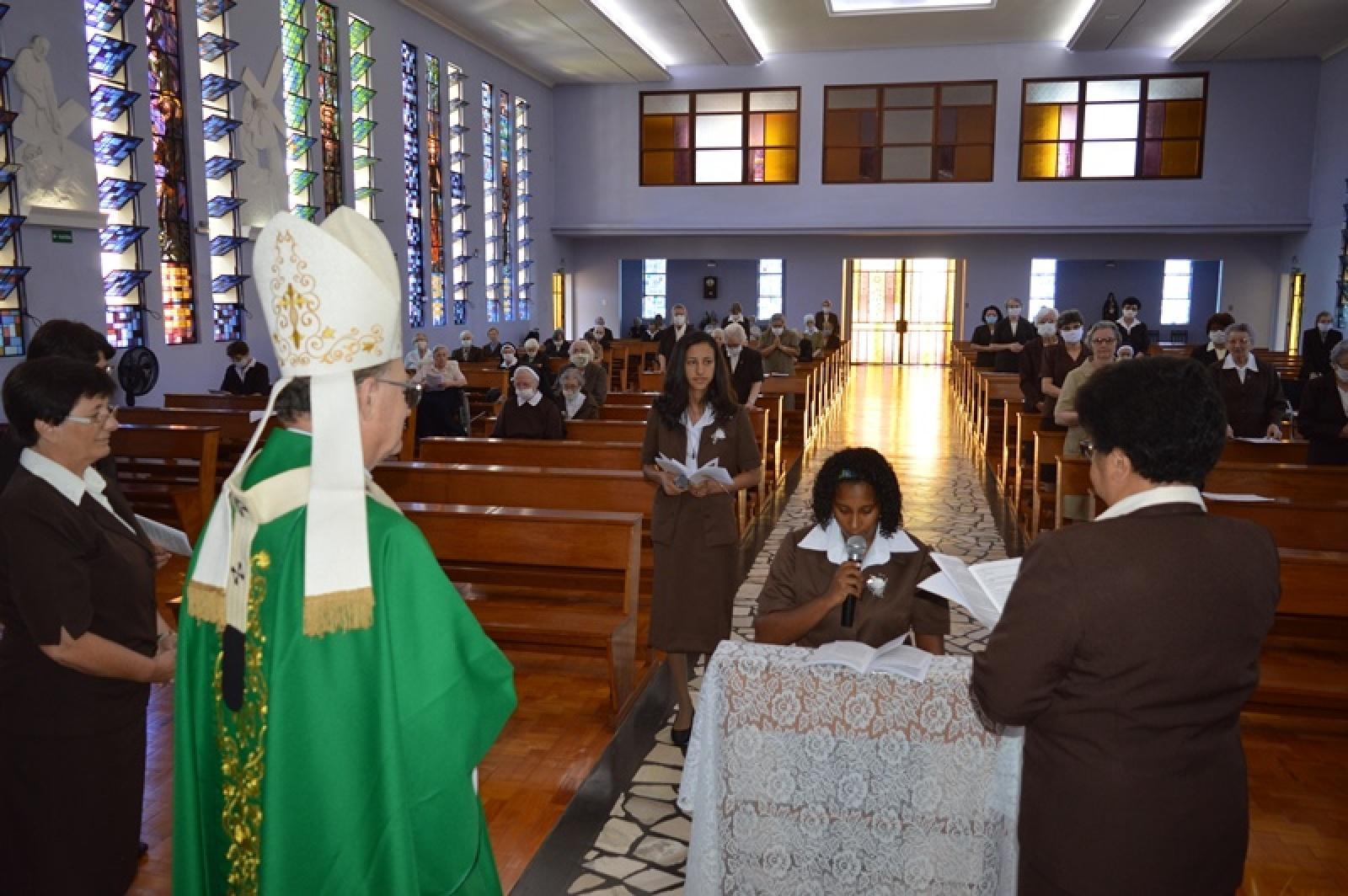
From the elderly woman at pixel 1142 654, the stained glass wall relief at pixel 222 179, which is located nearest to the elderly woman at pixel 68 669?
the elderly woman at pixel 1142 654

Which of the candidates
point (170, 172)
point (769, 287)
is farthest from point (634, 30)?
point (170, 172)

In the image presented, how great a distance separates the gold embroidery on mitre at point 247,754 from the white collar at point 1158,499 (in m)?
1.30

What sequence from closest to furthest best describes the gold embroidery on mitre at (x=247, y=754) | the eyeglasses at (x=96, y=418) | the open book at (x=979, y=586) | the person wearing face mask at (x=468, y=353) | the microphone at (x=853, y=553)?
1. the gold embroidery on mitre at (x=247, y=754)
2. the open book at (x=979, y=586)
3. the eyeglasses at (x=96, y=418)
4. the microphone at (x=853, y=553)
5. the person wearing face mask at (x=468, y=353)

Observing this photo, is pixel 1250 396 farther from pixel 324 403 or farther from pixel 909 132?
pixel 909 132

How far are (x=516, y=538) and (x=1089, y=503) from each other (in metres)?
3.15

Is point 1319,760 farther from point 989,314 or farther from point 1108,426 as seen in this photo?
point 989,314

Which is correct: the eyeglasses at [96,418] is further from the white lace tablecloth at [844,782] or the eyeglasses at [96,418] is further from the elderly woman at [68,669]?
the white lace tablecloth at [844,782]

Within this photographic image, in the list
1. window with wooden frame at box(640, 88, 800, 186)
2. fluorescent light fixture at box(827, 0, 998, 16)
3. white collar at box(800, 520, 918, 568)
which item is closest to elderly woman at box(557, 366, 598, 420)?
white collar at box(800, 520, 918, 568)

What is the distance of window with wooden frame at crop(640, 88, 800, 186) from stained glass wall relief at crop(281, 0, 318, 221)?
28.7ft

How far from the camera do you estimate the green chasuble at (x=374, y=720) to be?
4.86 ft

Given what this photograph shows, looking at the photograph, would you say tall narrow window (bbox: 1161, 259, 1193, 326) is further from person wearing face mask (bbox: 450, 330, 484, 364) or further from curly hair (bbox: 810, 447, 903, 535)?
curly hair (bbox: 810, 447, 903, 535)

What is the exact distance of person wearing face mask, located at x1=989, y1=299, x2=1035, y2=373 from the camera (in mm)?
11242

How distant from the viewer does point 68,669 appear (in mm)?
2182

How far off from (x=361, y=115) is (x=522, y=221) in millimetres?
5730
